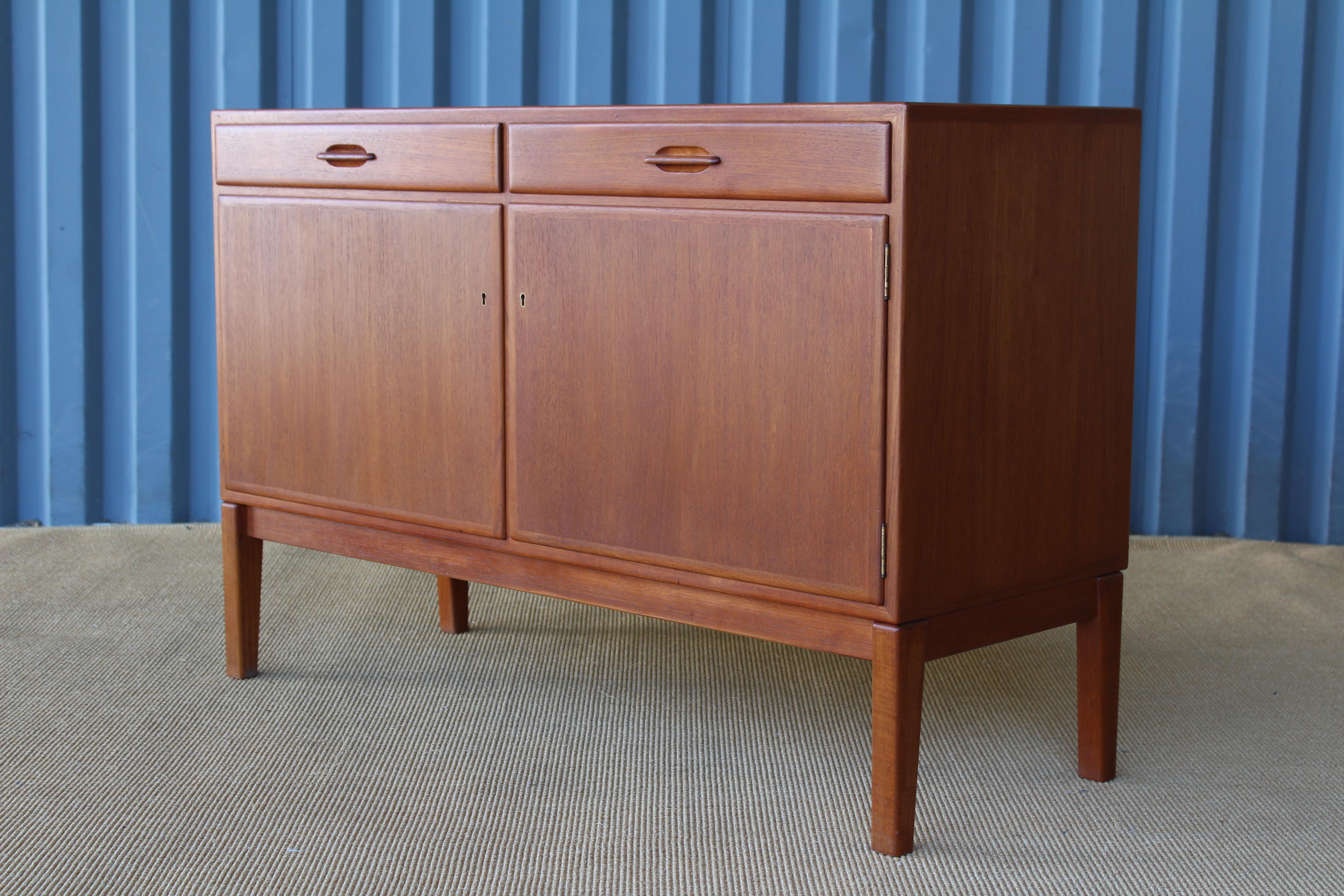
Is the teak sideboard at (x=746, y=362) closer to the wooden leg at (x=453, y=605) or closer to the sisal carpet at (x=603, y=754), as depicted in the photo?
the sisal carpet at (x=603, y=754)

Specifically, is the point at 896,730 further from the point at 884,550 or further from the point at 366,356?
the point at 366,356

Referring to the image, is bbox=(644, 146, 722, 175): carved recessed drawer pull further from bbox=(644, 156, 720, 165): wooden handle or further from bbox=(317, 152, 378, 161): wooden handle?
bbox=(317, 152, 378, 161): wooden handle

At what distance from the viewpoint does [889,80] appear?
3287mm

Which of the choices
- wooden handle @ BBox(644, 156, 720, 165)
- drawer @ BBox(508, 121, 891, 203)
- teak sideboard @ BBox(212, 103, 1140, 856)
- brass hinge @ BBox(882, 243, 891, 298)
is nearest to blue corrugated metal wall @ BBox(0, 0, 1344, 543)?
teak sideboard @ BBox(212, 103, 1140, 856)

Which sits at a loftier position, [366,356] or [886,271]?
[886,271]

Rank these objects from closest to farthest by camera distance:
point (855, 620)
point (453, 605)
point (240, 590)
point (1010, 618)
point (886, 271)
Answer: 1. point (886, 271)
2. point (855, 620)
3. point (1010, 618)
4. point (240, 590)
5. point (453, 605)

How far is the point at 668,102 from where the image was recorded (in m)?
3.22

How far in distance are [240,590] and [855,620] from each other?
115cm

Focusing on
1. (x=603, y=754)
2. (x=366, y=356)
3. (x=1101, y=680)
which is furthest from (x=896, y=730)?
(x=366, y=356)

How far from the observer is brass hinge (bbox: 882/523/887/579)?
66.3 inches

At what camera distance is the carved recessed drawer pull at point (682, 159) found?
69.3 inches

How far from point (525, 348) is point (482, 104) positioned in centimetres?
162

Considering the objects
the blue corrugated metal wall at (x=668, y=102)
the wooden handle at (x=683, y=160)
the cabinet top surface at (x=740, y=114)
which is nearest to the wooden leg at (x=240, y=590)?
the cabinet top surface at (x=740, y=114)

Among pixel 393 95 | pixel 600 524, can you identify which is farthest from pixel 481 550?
pixel 393 95
